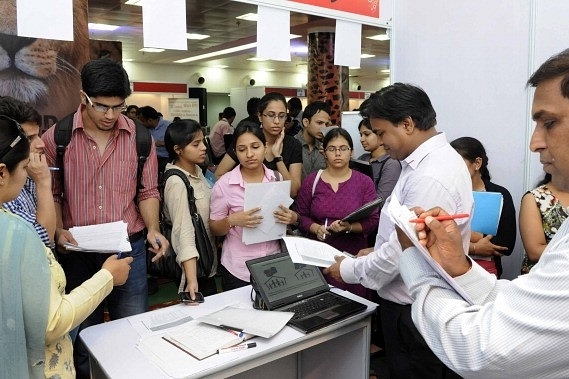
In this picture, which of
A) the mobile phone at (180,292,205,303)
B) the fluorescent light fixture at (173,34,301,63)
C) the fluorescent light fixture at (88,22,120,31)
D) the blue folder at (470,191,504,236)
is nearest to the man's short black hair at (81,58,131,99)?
the mobile phone at (180,292,205,303)

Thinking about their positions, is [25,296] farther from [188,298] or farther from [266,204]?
[266,204]

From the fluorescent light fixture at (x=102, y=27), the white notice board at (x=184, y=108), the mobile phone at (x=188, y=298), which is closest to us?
the mobile phone at (x=188, y=298)

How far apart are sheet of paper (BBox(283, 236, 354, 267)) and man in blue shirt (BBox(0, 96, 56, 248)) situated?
0.90 meters

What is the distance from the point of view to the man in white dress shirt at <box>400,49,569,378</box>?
2.35 ft

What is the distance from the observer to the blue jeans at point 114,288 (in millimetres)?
1902

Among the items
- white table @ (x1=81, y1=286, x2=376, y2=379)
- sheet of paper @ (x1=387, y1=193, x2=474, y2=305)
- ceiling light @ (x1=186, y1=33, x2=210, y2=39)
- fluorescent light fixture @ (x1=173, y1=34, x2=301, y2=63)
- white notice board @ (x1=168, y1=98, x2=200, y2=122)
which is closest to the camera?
sheet of paper @ (x1=387, y1=193, x2=474, y2=305)

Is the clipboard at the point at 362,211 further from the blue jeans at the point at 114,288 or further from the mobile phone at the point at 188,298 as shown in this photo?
the blue jeans at the point at 114,288

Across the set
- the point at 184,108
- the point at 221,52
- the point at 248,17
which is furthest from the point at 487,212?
the point at 221,52

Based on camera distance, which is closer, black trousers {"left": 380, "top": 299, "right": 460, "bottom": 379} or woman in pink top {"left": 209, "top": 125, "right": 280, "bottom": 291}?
black trousers {"left": 380, "top": 299, "right": 460, "bottom": 379}

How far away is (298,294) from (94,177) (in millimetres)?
996

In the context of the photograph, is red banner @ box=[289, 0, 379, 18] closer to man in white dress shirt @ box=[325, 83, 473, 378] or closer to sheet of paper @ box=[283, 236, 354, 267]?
man in white dress shirt @ box=[325, 83, 473, 378]

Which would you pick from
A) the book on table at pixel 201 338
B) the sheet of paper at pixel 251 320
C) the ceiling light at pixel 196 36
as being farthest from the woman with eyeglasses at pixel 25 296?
the ceiling light at pixel 196 36

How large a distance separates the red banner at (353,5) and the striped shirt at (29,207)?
1701mm

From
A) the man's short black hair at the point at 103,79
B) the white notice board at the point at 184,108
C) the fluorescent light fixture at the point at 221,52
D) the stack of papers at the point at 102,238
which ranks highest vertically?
the fluorescent light fixture at the point at 221,52
